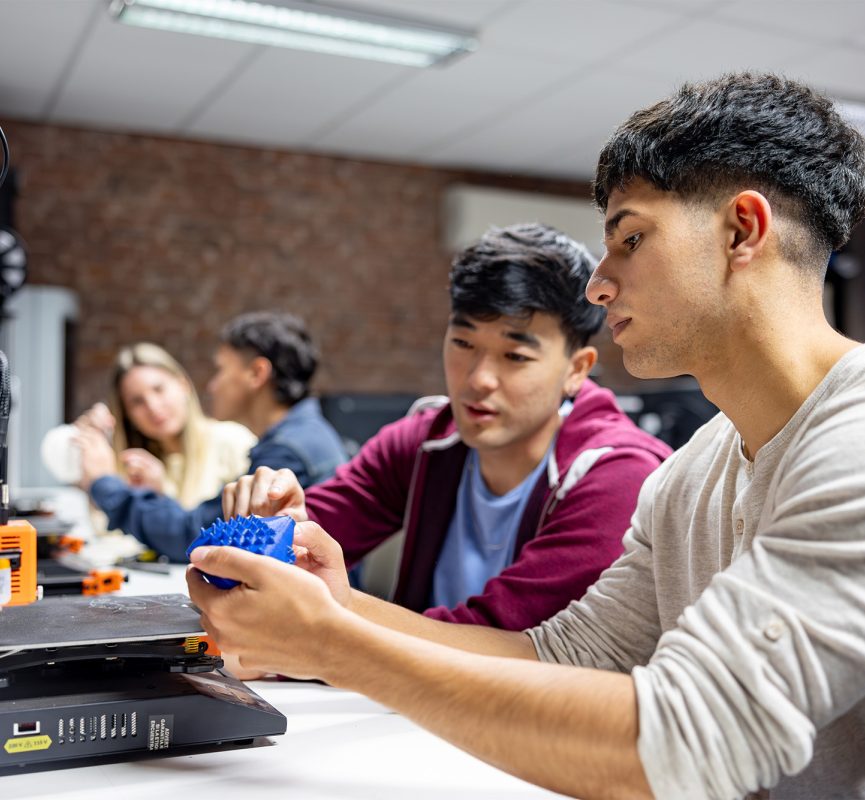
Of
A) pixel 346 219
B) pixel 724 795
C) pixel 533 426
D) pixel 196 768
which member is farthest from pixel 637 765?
pixel 346 219

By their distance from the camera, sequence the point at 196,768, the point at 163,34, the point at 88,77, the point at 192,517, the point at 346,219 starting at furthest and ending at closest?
the point at 346,219, the point at 88,77, the point at 163,34, the point at 192,517, the point at 196,768

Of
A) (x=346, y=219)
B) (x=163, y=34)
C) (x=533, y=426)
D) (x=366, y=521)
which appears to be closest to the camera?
(x=533, y=426)

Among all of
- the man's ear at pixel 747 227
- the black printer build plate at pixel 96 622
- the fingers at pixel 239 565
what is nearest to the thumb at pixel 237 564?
the fingers at pixel 239 565

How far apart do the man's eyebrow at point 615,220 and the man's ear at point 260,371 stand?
6.06 feet

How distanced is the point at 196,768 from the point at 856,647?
0.62 meters

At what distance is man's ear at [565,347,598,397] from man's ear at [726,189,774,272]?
2.16 feet

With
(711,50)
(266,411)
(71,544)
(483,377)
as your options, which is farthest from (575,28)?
(71,544)

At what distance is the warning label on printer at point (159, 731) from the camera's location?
0.94 metres

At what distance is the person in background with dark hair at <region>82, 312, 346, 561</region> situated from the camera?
227cm

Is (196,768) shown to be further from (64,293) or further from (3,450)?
(64,293)

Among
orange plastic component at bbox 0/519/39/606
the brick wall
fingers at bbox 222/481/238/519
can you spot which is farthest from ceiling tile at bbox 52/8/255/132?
orange plastic component at bbox 0/519/39/606

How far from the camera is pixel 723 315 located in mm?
952

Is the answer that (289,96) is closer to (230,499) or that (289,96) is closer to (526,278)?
(526,278)

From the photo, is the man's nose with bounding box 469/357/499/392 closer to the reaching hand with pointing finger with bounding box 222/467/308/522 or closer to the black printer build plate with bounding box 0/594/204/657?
the reaching hand with pointing finger with bounding box 222/467/308/522
